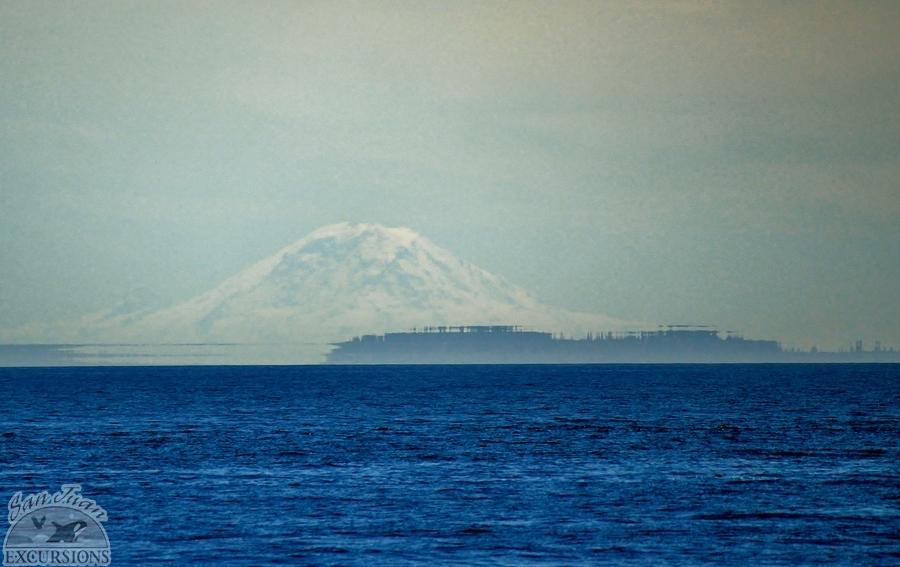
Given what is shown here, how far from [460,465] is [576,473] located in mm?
7857

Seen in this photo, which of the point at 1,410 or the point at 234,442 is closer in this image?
the point at 234,442

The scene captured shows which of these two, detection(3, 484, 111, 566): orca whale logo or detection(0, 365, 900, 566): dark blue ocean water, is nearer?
detection(3, 484, 111, 566): orca whale logo

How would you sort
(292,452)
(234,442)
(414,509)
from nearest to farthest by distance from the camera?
(414,509)
(292,452)
(234,442)

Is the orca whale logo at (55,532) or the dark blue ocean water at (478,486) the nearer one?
the orca whale logo at (55,532)

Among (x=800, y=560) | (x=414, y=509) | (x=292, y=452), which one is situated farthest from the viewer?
(x=292, y=452)

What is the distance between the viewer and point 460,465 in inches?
2778

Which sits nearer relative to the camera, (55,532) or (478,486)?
(55,532)

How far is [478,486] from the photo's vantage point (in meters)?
60.6

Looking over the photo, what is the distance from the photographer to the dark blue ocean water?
4438 centimetres

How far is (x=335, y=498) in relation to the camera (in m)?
56.3

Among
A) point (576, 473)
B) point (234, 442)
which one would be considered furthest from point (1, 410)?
point (576, 473)

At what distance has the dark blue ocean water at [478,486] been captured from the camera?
4438cm

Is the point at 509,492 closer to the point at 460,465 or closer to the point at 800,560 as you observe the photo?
the point at 460,465

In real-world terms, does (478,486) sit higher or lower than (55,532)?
higher
